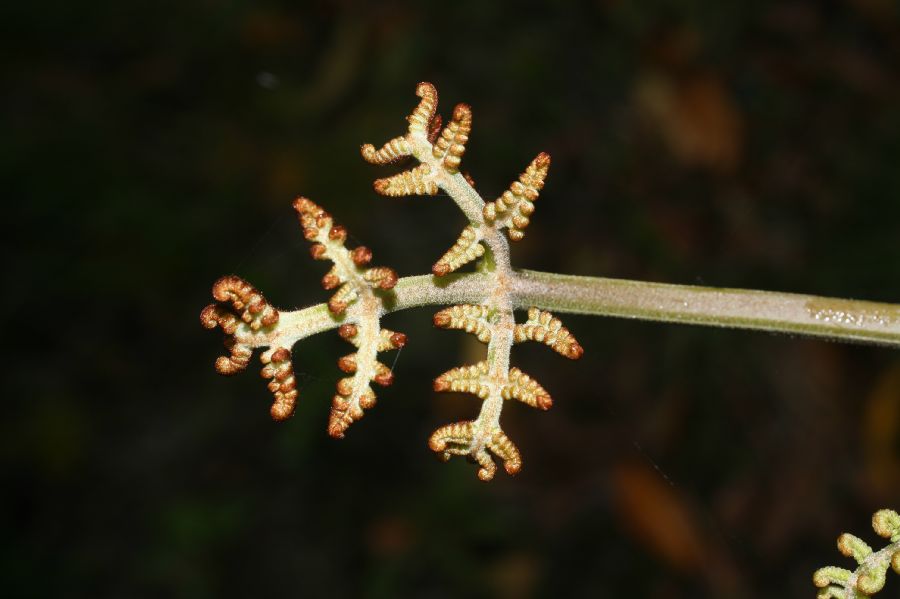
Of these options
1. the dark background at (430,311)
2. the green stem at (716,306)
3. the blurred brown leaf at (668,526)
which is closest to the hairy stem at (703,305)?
the green stem at (716,306)

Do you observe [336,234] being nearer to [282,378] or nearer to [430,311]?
[282,378]

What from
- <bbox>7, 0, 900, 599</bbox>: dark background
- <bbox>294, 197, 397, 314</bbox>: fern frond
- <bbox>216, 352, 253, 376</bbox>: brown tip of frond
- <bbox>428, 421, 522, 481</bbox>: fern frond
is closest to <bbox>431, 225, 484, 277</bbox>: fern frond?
<bbox>294, 197, 397, 314</bbox>: fern frond

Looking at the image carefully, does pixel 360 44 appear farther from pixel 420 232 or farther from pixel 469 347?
pixel 469 347

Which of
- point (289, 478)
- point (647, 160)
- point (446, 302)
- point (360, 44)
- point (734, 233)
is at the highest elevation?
→ point (360, 44)

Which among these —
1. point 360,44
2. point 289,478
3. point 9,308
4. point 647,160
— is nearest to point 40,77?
point 9,308

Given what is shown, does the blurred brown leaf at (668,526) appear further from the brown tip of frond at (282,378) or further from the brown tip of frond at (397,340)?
the brown tip of frond at (282,378)
